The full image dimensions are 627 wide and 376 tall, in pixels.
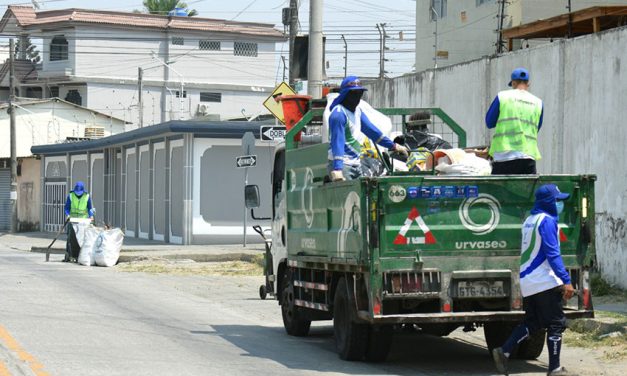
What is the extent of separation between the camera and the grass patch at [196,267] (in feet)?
86.0

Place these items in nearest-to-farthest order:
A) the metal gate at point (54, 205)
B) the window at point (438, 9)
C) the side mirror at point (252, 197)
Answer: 1. the side mirror at point (252, 197)
2. the window at point (438, 9)
3. the metal gate at point (54, 205)

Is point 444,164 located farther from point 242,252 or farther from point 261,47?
Result: point 261,47

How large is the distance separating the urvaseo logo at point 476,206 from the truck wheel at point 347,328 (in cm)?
135

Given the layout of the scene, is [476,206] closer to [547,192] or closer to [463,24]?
[547,192]

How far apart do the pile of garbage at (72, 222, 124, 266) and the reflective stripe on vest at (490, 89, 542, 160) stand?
1838cm

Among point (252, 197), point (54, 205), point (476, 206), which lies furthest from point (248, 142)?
point (54, 205)

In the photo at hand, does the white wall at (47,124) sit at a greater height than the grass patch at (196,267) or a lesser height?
greater

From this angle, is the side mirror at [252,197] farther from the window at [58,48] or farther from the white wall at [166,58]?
the window at [58,48]

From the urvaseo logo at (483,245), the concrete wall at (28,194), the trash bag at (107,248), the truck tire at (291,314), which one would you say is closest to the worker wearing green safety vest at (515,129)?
the urvaseo logo at (483,245)

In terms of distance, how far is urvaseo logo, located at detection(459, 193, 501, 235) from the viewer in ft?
36.1

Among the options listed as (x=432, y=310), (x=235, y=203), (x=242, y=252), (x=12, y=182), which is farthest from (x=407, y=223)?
(x=12, y=182)

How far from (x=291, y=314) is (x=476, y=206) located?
3868mm

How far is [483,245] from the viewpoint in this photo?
11039 mm

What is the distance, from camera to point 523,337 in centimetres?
1047
